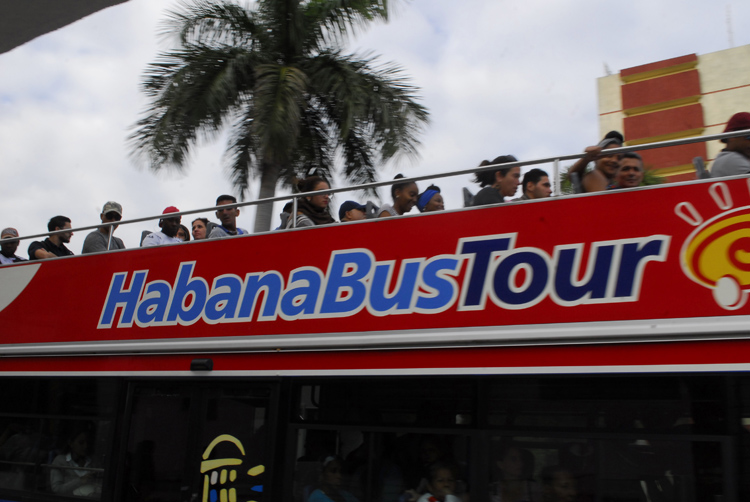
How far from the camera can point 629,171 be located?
12.8 ft

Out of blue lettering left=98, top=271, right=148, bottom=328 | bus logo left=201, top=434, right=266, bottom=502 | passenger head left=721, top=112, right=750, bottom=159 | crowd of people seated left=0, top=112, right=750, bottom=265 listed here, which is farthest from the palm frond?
passenger head left=721, top=112, right=750, bottom=159

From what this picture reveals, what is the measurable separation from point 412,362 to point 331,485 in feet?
3.08

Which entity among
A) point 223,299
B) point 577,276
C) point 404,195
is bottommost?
point 577,276

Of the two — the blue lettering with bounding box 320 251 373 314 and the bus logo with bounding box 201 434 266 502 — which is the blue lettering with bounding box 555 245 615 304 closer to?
the blue lettering with bounding box 320 251 373 314

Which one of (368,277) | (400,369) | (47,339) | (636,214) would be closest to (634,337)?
(636,214)

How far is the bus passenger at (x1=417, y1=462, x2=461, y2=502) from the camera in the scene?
3.88m

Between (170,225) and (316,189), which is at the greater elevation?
(316,189)

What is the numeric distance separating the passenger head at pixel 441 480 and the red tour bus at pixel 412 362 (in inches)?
0.5

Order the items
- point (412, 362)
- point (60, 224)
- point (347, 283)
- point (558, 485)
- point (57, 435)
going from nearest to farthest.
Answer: point (558, 485), point (412, 362), point (347, 283), point (57, 435), point (60, 224)

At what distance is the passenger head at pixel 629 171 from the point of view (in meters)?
3.89

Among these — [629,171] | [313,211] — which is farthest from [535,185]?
[313,211]

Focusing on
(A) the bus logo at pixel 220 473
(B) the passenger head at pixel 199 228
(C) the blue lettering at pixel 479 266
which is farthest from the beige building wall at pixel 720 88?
(A) the bus logo at pixel 220 473

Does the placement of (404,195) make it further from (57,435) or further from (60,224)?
(60,224)

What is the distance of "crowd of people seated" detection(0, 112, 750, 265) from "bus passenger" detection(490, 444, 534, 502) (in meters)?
1.40
